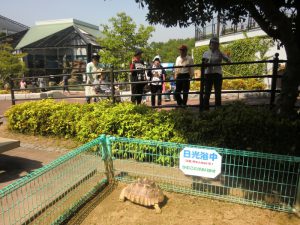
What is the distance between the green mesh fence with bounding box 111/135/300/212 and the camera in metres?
3.38

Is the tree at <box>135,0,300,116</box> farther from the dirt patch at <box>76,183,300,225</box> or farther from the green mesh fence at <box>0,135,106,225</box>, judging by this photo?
the green mesh fence at <box>0,135,106,225</box>

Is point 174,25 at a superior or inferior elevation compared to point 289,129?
superior

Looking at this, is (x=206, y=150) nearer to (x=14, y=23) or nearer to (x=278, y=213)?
(x=278, y=213)

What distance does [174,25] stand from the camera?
5.16 m

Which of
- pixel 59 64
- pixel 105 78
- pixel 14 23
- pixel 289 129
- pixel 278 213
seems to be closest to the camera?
pixel 278 213

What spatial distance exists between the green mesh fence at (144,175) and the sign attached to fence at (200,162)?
7cm

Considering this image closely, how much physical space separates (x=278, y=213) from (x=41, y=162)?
396 centimetres

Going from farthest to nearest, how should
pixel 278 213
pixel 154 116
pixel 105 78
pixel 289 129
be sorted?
pixel 105 78 < pixel 154 116 < pixel 289 129 < pixel 278 213

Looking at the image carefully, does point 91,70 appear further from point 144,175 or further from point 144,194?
point 144,194

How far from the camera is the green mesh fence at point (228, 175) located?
133 inches

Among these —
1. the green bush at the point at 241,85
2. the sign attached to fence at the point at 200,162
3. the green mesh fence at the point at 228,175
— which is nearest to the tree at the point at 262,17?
the green mesh fence at the point at 228,175

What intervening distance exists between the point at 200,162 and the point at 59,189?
72.5 inches

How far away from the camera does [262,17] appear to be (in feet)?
15.8

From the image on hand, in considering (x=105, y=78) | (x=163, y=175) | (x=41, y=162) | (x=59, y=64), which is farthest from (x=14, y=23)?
(x=163, y=175)
